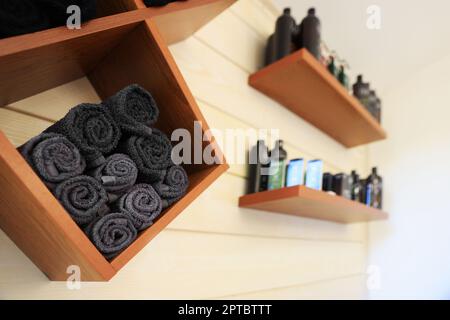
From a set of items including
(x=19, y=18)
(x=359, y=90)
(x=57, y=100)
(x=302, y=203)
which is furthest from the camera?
(x=359, y=90)

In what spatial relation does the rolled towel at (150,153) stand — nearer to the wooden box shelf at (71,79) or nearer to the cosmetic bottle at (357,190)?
the wooden box shelf at (71,79)

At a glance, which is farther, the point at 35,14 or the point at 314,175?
the point at 314,175

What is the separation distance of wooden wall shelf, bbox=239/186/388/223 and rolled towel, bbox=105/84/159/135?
0.49 m

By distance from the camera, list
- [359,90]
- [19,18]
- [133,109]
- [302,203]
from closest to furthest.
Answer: [19,18] < [133,109] < [302,203] < [359,90]

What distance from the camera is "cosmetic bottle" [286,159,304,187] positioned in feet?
3.48

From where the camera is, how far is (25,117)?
0.66 meters

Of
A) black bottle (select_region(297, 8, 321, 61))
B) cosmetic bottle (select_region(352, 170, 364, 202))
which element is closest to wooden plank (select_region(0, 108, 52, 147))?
black bottle (select_region(297, 8, 321, 61))

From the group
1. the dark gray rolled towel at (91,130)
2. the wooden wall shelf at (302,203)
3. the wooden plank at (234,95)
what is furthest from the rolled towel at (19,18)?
the wooden wall shelf at (302,203)

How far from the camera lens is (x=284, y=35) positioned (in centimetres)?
115

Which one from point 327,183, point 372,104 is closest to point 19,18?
point 327,183

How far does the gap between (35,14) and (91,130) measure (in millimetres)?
186

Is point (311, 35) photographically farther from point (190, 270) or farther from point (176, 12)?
point (190, 270)

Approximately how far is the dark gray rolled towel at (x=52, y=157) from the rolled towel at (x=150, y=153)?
0.09 metres

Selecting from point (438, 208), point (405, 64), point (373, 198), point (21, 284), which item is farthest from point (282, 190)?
point (405, 64)
